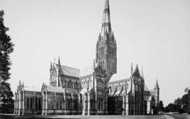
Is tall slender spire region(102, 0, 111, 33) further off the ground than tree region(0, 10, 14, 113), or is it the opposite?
tall slender spire region(102, 0, 111, 33)

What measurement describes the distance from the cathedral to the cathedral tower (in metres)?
5.33

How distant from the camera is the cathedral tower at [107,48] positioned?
87438 millimetres

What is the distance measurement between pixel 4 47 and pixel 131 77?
51663mm

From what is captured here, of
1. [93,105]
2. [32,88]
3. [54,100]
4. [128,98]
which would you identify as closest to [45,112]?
[54,100]

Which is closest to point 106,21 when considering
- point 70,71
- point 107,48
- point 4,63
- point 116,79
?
point 107,48

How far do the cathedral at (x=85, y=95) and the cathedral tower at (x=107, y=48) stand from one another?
533 centimetres

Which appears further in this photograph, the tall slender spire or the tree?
the tall slender spire

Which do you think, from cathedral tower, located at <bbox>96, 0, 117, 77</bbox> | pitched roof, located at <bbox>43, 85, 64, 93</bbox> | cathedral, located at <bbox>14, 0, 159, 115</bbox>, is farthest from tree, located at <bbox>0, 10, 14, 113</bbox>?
cathedral tower, located at <bbox>96, 0, 117, 77</bbox>

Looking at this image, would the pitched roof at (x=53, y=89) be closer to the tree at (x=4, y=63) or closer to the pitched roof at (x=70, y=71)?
the pitched roof at (x=70, y=71)

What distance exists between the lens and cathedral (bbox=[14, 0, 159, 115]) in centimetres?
6744

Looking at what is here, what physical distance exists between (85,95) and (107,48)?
1074 inches

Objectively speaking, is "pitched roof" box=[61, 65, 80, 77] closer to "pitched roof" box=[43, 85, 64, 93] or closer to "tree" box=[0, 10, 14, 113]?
"pitched roof" box=[43, 85, 64, 93]

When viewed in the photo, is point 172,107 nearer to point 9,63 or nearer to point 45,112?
point 45,112

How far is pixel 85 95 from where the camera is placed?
220 feet
